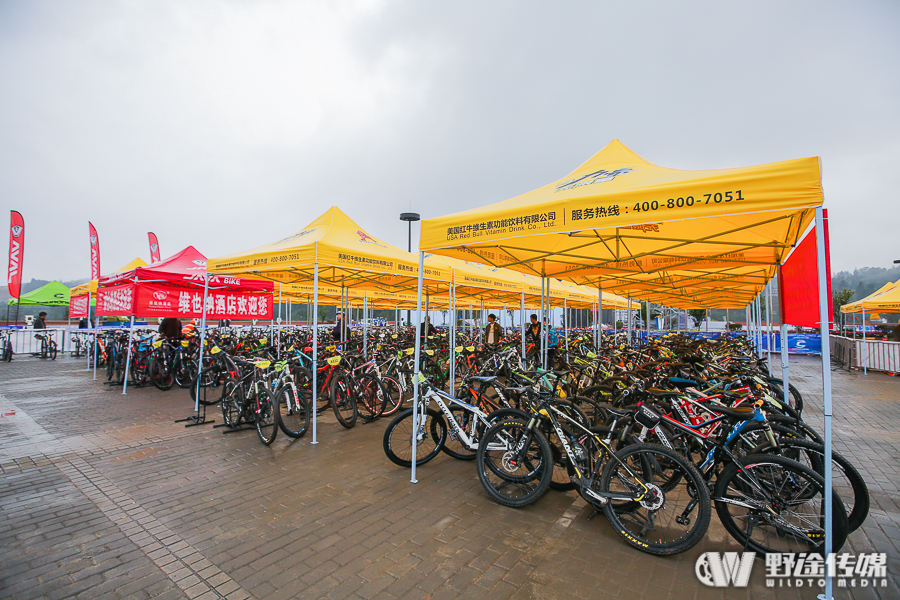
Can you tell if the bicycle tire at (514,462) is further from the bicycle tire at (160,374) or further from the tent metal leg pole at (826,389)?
the bicycle tire at (160,374)

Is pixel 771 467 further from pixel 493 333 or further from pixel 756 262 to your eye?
pixel 493 333

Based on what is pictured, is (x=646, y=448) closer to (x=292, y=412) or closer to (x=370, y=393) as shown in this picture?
(x=292, y=412)

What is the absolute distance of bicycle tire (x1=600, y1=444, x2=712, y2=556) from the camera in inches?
106

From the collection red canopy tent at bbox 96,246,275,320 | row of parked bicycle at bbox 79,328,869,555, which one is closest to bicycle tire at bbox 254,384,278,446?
row of parked bicycle at bbox 79,328,869,555

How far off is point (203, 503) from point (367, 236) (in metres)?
4.38

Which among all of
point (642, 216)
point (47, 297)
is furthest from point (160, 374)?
point (47, 297)

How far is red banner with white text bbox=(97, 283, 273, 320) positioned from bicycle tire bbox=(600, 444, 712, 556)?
837cm

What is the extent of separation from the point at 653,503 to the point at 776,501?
29.9 inches

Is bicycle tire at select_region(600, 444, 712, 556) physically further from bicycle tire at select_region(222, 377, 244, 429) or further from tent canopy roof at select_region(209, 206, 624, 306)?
bicycle tire at select_region(222, 377, 244, 429)

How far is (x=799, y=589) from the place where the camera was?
2451mm

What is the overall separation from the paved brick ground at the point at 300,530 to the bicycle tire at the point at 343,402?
0.62 metres

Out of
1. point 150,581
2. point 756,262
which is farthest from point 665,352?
point 150,581

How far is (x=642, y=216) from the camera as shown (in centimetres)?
298

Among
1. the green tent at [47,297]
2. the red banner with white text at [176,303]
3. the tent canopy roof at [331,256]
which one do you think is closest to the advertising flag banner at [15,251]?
the green tent at [47,297]
